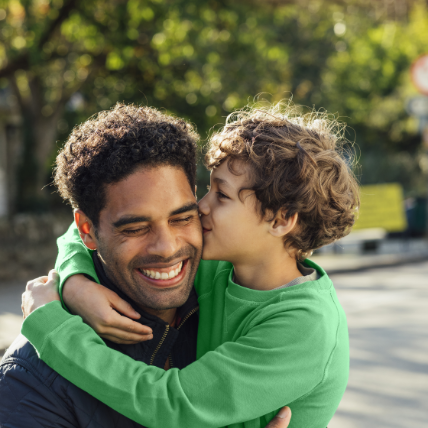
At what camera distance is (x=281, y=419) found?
1.85 meters

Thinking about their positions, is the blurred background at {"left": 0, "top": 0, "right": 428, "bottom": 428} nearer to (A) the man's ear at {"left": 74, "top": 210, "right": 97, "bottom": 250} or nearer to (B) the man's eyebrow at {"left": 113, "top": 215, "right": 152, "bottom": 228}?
(A) the man's ear at {"left": 74, "top": 210, "right": 97, "bottom": 250}

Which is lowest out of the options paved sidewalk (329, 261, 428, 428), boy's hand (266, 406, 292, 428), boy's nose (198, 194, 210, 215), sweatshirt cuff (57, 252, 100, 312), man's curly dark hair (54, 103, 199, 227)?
paved sidewalk (329, 261, 428, 428)

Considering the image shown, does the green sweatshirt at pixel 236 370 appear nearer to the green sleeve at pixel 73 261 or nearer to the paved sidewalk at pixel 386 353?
the green sleeve at pixel 73 261

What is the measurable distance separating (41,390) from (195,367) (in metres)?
0.45

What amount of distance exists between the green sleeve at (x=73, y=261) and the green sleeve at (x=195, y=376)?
0.98 feet

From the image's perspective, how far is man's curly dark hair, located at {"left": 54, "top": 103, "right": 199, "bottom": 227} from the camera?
1941mm

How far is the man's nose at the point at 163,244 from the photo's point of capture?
196 cm

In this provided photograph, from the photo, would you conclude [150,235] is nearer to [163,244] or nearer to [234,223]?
[163,244]

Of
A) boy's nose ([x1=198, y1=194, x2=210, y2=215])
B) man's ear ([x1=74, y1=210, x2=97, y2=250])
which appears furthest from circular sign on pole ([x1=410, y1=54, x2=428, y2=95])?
man's ear ([x1=74, y1=210, x2=97, y2=250])

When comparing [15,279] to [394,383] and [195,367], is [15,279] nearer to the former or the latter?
[394,383]

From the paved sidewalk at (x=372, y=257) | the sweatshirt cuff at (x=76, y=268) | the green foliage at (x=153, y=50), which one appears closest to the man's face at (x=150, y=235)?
the sweatshirt cuff at (x=76, y=268)

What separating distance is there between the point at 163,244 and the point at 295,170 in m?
0.65

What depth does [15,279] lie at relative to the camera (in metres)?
10.5

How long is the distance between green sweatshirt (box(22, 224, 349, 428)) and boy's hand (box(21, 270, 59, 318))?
7 centimetres
